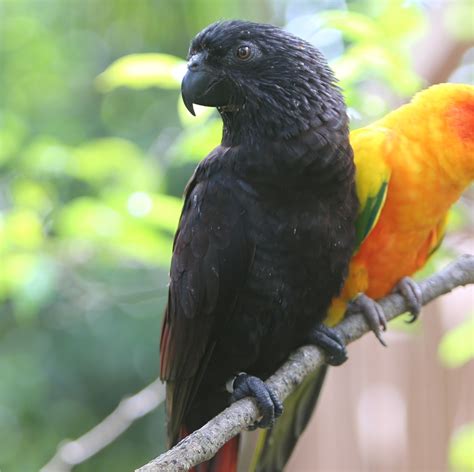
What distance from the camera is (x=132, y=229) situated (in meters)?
2.45

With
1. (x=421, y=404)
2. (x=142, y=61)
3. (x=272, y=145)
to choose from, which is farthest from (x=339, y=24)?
(x=421, y=404)

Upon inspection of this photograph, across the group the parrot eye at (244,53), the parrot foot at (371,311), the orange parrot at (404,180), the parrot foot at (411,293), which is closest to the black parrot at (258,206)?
the parrot eye at (244,53)

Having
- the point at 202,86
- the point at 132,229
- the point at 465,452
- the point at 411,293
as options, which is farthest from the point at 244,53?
the point at 465,452

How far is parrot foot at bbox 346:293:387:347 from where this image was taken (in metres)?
2.18

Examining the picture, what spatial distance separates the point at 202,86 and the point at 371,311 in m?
0.84

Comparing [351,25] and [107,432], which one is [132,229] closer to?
[107,432]

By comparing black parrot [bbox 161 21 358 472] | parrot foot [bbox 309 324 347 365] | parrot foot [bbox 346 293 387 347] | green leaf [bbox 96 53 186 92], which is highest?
green leaf [bbox 96 53 186 92]

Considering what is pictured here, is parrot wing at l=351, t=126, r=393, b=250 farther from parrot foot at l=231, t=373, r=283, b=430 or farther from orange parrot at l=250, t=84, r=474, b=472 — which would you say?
parrot foot at l=231, t=373, r=283, b=430

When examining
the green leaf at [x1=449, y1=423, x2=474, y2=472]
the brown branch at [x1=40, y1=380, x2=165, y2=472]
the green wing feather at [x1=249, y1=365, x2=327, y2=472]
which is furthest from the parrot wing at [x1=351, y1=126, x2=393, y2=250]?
the brown branch at [x1=40, y1=380, x2=165, y2=472]

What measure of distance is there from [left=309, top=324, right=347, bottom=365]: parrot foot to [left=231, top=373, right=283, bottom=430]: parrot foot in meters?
0.28

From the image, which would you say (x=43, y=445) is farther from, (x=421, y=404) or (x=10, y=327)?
(x=421, y=404)

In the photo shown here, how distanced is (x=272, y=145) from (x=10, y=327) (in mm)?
3446

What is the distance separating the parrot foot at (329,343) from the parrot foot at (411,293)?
339mm

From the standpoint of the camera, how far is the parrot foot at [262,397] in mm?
1782
